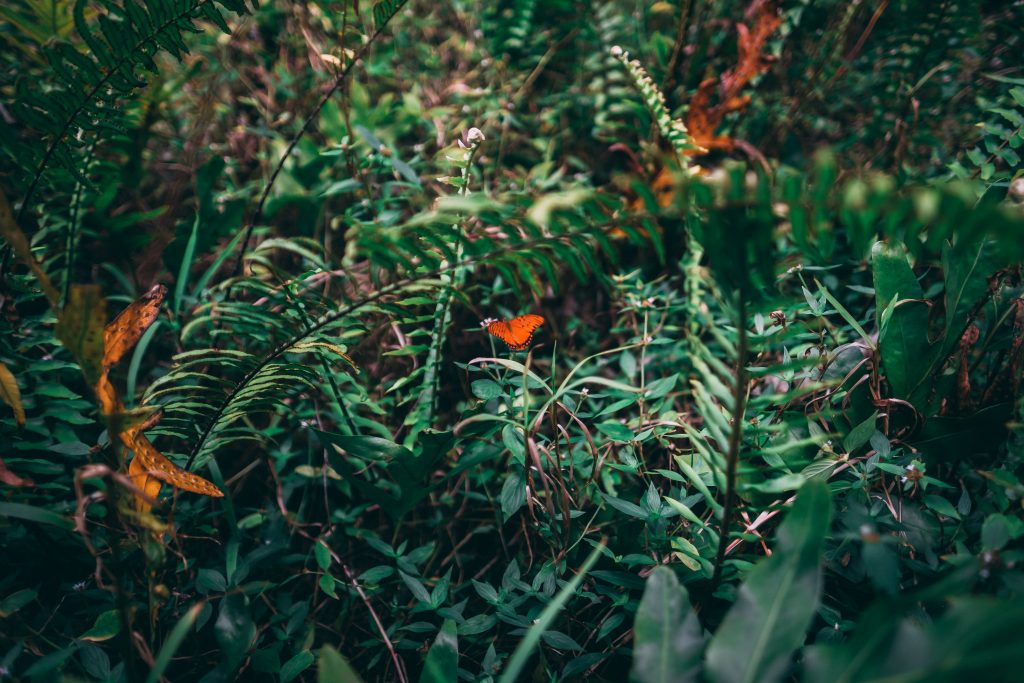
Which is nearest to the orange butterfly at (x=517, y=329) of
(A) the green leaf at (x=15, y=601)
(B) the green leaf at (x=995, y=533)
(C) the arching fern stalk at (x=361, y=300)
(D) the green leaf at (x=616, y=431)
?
(C) the arching fern stalk at (x=361, y=300)

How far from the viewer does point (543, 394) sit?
108 centimetres

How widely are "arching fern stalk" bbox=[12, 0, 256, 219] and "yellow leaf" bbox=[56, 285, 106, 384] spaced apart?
0.47 meters

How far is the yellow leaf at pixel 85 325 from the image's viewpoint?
608mm

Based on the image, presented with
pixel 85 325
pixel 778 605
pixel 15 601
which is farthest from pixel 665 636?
pixel 15 601

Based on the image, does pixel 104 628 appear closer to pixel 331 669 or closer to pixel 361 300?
pixel 331 669

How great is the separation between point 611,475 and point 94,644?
2.83 feet

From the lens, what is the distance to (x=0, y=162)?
130 centimetres

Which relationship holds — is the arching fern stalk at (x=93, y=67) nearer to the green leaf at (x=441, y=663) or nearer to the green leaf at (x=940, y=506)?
the green leaf at (x=441, y=663)

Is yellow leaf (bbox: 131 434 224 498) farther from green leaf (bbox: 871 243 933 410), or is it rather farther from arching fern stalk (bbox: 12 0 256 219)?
green leaf (bbox: 871 243 933 410)

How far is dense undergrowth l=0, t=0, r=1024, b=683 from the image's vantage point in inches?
24.0

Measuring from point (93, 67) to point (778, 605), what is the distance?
1.28 metres

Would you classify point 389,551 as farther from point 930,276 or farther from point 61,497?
point 930,276

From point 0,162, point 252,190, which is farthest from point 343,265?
point 0,162

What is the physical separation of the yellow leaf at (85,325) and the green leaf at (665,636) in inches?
28.2
